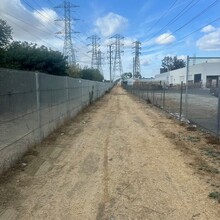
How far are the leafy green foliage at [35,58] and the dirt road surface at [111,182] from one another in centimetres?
1641

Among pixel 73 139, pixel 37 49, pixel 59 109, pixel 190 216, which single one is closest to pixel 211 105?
pixel 59 109

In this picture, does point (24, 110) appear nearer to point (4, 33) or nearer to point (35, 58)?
point (4, 33)

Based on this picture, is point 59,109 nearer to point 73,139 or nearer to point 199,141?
point 73,139

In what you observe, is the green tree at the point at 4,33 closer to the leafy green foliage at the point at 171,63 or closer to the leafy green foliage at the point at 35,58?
the leafy green foliage at the point at 35,58

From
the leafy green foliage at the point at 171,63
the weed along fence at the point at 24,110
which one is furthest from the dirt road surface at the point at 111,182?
the leafy green foliage at the point at 171,63

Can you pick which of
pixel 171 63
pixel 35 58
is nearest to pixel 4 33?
pixel 35 58

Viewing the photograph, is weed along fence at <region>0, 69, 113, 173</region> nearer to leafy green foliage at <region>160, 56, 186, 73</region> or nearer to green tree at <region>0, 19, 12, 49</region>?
green tree at <region>0, 19, 12, 49</region>

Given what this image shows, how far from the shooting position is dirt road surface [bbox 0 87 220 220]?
570 cm

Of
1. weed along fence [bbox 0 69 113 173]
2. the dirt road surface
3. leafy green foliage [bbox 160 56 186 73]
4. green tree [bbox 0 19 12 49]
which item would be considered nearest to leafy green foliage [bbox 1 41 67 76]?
green tree [bbox 0 19 12 49]

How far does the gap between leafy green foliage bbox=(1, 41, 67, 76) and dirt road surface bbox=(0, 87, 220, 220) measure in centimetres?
1641

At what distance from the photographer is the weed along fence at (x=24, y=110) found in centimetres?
798

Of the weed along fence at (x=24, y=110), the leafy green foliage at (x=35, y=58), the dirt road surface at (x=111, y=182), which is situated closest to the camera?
the dirt road surface at (x=111, y=182)

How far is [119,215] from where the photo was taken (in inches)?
217

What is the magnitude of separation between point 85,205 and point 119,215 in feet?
2.20
